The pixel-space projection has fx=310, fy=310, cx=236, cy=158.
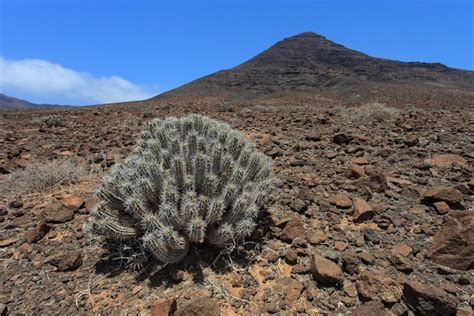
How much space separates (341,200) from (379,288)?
121cm

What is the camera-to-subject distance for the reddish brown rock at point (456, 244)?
2256 millimetres

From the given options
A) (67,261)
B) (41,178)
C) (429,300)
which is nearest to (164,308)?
(67,261)

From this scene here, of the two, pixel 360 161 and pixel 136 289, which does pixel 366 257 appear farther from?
pixel 360 161

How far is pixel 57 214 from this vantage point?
335cm

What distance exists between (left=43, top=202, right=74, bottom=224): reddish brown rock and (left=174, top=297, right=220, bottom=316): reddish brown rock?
6.36ft

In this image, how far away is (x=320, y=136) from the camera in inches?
208

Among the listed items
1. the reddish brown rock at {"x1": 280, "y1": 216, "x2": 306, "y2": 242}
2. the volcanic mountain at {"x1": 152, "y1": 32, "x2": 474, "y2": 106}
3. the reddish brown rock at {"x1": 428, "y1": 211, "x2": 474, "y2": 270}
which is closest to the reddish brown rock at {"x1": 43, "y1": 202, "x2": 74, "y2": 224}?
the reddish brown rock at {"x1": 280, "y1": 216, "x2": 306, "y2": 242}

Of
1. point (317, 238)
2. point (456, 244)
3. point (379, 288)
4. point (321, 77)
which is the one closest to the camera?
point (379, 288)

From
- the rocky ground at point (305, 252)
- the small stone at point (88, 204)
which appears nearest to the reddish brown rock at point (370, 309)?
the rocky ground at point (305, 252)

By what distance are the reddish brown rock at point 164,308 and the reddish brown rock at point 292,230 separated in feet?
3.71

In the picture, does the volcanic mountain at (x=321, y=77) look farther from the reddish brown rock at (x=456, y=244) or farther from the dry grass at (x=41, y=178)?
the reddish brown rock at (x=456, y=244)

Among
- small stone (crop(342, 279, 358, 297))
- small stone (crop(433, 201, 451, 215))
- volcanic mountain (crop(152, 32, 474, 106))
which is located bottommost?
small stone (crop(342, 279, 358, 297))

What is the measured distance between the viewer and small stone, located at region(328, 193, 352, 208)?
3.17m

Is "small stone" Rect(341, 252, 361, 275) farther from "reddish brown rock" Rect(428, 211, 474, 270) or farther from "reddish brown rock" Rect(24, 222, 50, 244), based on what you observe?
"reddish brown rock" Rect(24, 222, 50, 244)
